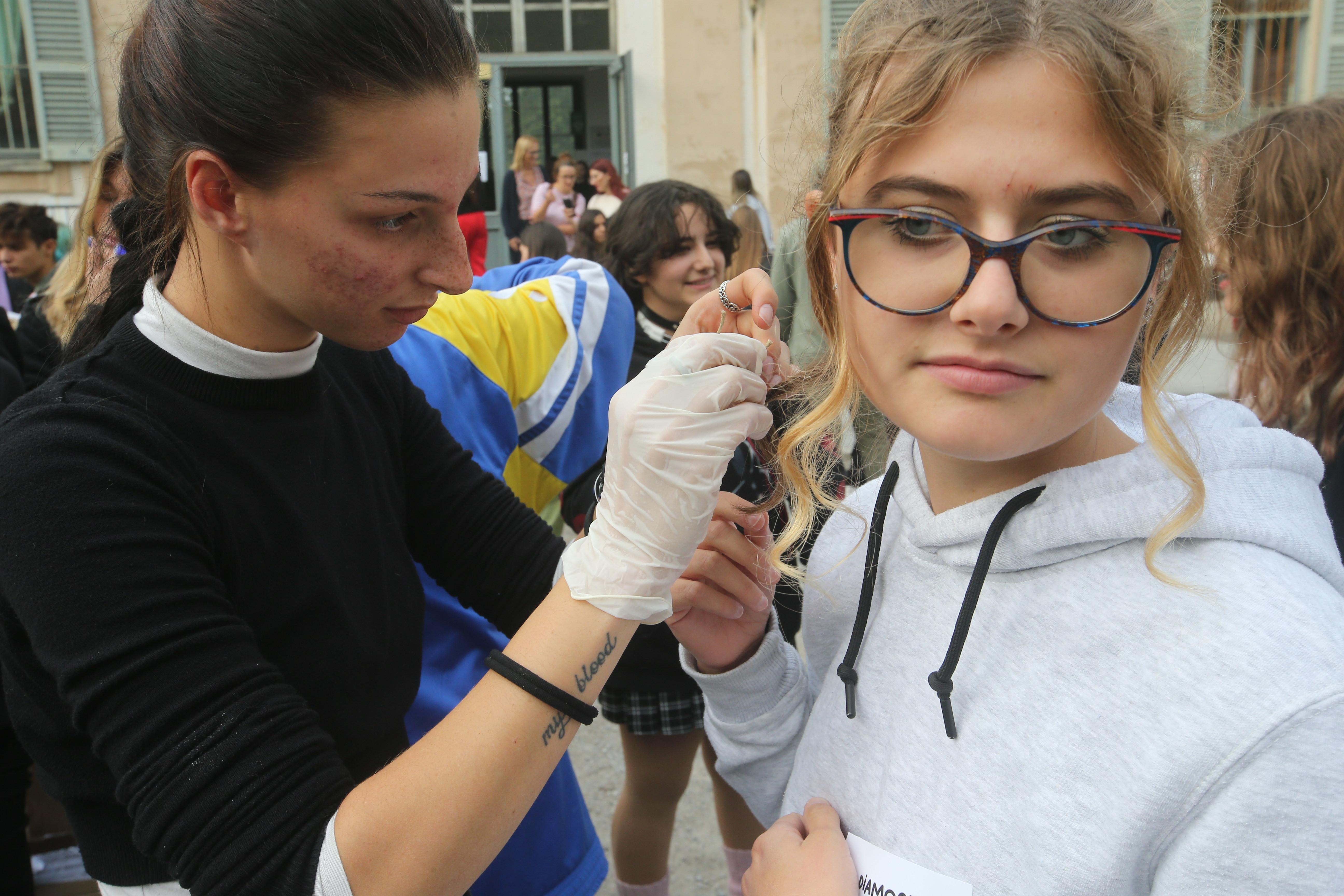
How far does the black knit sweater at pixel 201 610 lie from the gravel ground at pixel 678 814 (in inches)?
57.4

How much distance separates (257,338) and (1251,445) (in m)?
1.09

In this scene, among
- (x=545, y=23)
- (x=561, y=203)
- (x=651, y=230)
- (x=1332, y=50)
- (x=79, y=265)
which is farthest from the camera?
(x=545, y=23)

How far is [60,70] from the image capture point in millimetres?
8273

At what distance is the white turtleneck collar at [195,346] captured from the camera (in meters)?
1.06

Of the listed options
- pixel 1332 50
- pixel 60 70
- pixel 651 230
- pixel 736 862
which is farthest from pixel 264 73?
pixel 60 70

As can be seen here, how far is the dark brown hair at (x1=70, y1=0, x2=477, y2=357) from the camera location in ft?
3.26

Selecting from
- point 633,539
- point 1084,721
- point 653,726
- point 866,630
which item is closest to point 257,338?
point 633,539

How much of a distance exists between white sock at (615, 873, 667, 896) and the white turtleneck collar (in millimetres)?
1803

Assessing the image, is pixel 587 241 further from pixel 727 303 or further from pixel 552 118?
pixel 552 118

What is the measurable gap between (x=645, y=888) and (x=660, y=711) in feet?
1.69

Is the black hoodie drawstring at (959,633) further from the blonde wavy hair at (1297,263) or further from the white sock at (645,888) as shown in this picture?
the white sock at (645,888)

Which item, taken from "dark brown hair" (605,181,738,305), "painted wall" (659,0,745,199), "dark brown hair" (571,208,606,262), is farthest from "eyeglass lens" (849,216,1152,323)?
"painted wall" (659,0,745,199)

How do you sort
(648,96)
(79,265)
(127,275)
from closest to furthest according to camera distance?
(127,275)
(79,265)
(648,96)

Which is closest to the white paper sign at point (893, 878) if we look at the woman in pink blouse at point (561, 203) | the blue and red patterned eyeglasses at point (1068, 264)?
the blue and red patterned eyeglasses at point (1068, 264)
